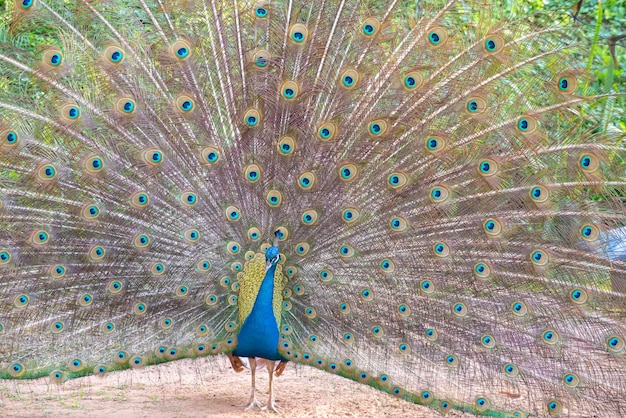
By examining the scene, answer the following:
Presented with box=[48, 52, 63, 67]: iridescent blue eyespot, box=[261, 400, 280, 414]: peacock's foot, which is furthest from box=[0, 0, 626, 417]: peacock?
box=[261, 400, 280, 414]: peacock's foot

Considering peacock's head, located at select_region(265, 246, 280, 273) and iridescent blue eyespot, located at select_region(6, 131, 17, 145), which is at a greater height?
iridescent blue eyespot, located at select_region(6, 131, 17, 145)

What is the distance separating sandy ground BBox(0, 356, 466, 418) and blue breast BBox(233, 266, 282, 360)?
43cm

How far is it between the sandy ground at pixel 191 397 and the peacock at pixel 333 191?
754 mm

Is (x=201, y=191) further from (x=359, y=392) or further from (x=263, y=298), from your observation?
(x=359, y=392)

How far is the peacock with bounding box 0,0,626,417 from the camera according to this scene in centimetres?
453

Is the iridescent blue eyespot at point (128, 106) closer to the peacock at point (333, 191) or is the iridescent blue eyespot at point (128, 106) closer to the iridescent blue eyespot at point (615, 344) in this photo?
the peacock at point (333, 191)

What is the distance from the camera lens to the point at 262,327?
4.89 meters

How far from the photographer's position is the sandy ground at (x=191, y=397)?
537cm

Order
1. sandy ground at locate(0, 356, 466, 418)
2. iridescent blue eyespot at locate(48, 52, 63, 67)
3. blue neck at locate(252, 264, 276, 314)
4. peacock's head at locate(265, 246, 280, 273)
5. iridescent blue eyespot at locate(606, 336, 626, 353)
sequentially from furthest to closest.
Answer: sandy ground at locate(0, 356, 466, 418)
blue neck at locate(252, 264, 276, 314)
peacock's head at locate(265, 246, 280, 273)
iridescent blue eyespot at locate(606, 336, 626, 353)
iridescent blue eyespot at locate(48, 52, 63, 67)

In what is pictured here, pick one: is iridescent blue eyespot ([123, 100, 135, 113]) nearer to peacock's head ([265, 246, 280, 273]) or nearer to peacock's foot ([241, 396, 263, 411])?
peacock's head ([265, 246, 280, 273])

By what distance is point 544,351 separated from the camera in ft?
15.2

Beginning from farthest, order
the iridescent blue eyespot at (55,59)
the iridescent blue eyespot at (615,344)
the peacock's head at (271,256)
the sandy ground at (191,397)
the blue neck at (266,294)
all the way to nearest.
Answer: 1. the sandy ground at (191,397)
2. the blue neck at (266,294)
3. the peacock's head at (271,256)
4. the iridescent blue eyespot at (615,344)
5. the iridescent blue eyespot at (55,59)

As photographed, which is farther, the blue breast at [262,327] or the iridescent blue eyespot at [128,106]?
the blue breast at [262,327]

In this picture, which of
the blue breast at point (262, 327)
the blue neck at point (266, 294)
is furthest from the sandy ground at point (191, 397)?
the blue neck at point (266, 294)
